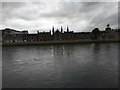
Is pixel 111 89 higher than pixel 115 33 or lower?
lower

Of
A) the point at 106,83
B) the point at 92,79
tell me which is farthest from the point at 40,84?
the point at 106,83

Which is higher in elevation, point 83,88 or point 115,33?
point 115,33

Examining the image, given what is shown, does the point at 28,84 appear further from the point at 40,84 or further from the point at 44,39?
the point at 44,39

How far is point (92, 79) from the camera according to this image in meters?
18.9

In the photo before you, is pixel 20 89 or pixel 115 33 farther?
pixel 115 33

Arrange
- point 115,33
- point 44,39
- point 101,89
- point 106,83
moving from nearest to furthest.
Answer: point 101,89
point 106,83
point 44,39
point 115,33

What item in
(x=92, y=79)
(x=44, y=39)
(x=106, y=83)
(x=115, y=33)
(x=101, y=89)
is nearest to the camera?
(x=101, y=89)

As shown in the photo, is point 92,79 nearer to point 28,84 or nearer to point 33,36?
point 28,84

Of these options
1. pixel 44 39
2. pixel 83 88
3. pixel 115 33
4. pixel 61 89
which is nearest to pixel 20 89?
pixel 61 89

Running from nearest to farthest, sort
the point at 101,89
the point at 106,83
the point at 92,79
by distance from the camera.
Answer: the point at 101,89 → the point at 106,83 → the point at 92,79

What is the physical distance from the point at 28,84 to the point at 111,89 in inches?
372

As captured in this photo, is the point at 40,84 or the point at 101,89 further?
the point at 40,84

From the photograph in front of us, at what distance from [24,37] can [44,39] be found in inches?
887

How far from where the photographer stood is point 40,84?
17656mm
